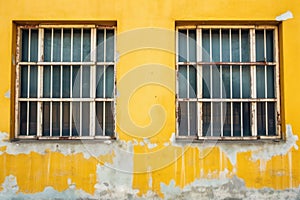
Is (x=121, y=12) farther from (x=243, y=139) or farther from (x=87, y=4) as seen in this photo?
(x=243, y=139)

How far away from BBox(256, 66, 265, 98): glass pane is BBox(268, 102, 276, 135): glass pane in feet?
0.68

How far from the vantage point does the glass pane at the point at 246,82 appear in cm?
580

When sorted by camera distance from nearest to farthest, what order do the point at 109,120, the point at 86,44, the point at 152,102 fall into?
the point at 152,102
the point at 109,120
the point at 86,44

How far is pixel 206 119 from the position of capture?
5.77 m

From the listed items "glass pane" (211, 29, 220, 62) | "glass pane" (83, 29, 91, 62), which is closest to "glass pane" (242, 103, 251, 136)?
"glass pane" (211, 29, 220, 62)

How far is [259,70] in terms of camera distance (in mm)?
5840

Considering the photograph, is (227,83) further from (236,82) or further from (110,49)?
(110,49)

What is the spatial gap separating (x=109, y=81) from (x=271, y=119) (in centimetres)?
258

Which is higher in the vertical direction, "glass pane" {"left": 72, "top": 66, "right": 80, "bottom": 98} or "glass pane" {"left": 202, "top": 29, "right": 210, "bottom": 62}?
"glass pane" {"left": 202, "top": 29, "right": 210, "bottom": 62}

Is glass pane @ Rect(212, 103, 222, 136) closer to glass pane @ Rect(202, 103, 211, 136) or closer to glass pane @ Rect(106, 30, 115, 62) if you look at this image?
glass pane @ Rect(202, 103, 211, 136)

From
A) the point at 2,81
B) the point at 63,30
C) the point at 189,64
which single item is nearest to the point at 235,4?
the point at 189,64

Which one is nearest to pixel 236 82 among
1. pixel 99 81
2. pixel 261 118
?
pixel 261 118

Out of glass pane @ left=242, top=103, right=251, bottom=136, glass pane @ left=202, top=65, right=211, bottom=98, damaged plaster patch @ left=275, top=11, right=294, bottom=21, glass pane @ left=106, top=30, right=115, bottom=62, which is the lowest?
glass pane @ left=242, top=103, right=251, bottom=136

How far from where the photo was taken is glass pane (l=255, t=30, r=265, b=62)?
5840mm
